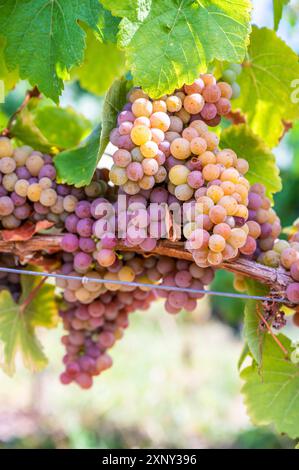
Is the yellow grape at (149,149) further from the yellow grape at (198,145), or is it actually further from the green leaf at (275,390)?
the green leaf at (275,390)

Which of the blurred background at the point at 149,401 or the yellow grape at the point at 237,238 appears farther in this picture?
the blurred background at the point at 149,401

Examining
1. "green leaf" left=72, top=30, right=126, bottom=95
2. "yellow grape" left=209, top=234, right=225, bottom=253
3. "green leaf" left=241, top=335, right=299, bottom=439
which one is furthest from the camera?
"green leaf" left=72, top=30, right=126, bottom=95

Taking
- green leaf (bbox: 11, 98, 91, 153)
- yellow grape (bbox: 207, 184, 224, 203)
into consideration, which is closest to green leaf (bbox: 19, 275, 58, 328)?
green leaf (bbox: 11, 98, 91, 153)

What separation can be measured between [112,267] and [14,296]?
0.25 meters

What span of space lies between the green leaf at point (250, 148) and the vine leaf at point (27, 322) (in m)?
0.39

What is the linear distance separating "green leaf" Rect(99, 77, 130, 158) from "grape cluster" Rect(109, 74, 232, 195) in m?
0.02

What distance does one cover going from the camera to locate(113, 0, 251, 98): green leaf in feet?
2.37

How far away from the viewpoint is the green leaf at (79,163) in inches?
31.3

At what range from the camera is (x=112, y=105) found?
804 mm

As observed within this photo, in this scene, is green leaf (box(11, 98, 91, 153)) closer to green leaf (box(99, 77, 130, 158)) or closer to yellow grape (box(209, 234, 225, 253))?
green leaf (box(99, 77, 130, 158))

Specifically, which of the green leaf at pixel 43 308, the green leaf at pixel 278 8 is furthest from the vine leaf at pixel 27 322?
the green leaf at pixel 278 8

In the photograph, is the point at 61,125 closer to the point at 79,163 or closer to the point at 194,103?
the point at 79,163

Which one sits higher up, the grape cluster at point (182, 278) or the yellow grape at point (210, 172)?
the yellow grape at point (210, 172)

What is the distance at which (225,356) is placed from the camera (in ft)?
18.6
